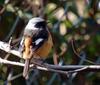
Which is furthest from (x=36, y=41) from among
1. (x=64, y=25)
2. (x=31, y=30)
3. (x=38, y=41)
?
(x=64, y=25)

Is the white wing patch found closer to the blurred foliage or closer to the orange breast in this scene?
the orange breast

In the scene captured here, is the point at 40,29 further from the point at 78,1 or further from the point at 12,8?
the point at 78,1

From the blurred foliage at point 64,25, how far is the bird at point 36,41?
558 millimetres

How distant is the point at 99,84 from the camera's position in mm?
3561

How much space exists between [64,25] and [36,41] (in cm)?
92

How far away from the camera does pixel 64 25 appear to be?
11.5ft

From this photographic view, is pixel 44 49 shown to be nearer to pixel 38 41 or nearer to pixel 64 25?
pixel 38 41

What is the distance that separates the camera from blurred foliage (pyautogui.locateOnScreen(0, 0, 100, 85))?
332 centimetres

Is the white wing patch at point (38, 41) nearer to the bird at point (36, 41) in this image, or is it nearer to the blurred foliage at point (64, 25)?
the bird at point (36, 41)

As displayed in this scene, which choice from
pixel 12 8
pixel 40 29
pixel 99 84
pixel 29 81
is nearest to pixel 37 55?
pixel 40 29

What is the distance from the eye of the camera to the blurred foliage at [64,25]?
332 centimetres

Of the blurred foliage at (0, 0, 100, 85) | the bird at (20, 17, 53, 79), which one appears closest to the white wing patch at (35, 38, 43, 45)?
the bird at (20, 17, 53, 79)

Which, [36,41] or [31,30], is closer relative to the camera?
[36,41]

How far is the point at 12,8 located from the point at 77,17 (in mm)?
559
